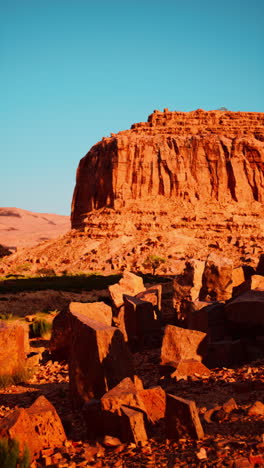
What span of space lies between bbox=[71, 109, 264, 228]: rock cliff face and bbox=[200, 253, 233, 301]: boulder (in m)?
39.8

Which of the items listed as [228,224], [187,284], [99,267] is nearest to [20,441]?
[187,284]

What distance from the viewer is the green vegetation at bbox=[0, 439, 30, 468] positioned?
4.86 meters

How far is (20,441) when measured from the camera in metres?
5.56

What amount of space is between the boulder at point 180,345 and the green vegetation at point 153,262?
32009mm

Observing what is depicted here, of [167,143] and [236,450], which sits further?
[167,143]

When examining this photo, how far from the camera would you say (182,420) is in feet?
17.9

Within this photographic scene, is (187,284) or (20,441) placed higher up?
(187,284)

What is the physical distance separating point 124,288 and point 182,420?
408 inches

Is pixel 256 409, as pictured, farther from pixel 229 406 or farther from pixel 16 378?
pixel 16 378

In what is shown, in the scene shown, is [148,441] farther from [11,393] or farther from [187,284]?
[187,284]

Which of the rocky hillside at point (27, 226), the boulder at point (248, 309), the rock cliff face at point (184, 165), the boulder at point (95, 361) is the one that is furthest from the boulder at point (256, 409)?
the rocky hillside at point (27, 226)

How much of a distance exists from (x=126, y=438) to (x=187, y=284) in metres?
8.72

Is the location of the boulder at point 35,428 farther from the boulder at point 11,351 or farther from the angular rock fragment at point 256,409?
the boulder at point 11,351

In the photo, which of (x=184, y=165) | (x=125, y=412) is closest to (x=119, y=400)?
(x=125, y=412)
